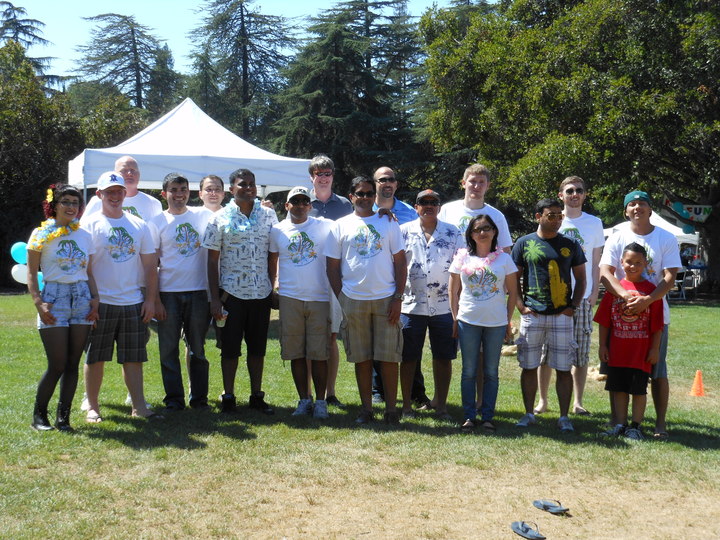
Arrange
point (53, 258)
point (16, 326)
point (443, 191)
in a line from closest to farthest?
1. point (53, 258)
2. point (16, 326)
3. point (443, 191)

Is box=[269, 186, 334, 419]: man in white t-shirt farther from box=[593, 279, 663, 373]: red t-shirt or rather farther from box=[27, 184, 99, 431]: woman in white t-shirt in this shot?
box=[593, 279, 663, 373]: red t-shirt

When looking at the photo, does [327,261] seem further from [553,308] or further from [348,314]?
[553,308]

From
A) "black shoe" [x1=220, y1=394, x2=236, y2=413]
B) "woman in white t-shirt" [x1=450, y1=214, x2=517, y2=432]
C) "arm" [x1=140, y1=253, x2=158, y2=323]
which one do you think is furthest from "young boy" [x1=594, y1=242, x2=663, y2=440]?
"arm" [x1=140, y1=253, x2=158, y2=323]

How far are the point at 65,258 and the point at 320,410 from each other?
235 cm

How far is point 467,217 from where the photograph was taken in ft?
20.5

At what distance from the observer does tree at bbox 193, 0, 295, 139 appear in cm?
4406

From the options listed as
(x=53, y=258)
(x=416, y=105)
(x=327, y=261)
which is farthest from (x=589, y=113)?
(x=53, y=258)

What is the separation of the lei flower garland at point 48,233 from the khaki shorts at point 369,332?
2135mm

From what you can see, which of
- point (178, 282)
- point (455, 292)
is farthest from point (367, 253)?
point (178, 282)

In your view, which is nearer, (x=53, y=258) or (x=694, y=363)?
(x=53, y=258)

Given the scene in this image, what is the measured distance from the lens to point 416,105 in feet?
111

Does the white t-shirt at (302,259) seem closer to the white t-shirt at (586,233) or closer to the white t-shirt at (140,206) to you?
the white t-shirt at (140,206)

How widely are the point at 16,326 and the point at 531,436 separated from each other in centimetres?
984

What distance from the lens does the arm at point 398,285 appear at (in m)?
5.87
